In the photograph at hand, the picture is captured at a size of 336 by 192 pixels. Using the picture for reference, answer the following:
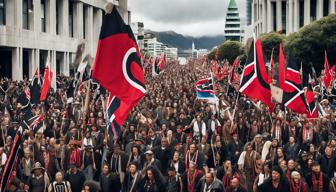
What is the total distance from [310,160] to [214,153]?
252 centimetres

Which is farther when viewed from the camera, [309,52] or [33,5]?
[33,5]

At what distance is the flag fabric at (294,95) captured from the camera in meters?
13.8

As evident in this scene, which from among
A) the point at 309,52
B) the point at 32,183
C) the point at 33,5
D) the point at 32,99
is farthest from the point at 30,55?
the point at 32,183

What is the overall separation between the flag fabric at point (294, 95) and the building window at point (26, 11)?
35857 mm

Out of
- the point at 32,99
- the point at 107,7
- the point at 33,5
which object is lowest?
the point at 32,99

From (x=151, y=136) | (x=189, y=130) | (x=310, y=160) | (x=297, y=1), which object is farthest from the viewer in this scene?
(x=297, y=1)

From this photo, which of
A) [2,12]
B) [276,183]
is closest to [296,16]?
[2,12]

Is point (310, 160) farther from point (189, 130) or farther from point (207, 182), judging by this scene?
point (189, 130)

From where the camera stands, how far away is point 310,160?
10.4m

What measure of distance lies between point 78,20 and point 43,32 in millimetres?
8632

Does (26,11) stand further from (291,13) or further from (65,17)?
(291,13)

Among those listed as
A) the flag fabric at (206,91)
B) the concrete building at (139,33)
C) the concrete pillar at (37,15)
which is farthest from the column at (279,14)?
the flag fabric at (206,91)

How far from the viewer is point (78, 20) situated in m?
57.8

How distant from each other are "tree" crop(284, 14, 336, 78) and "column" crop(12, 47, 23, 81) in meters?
20.3
